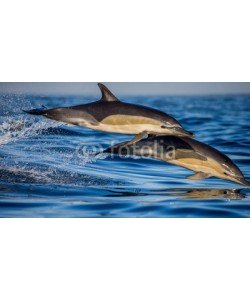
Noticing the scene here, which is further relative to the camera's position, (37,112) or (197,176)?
(37,112)

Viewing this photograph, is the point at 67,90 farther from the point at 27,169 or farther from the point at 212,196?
the point at 212,196

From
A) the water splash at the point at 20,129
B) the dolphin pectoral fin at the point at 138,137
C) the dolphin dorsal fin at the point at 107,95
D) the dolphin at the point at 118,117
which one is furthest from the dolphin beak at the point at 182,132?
the water splash at the point at 20,129

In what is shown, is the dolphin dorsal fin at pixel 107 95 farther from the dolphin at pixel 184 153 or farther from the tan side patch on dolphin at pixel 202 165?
the tan side patch on dolphin at pixel 202 165

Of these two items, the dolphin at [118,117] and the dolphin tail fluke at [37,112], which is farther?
the dolphin tail fluke at [37,112]

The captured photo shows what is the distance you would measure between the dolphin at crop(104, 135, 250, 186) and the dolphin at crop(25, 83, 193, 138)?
0.08 meters

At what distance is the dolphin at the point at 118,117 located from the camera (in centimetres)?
533

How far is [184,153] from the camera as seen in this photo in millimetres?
5387

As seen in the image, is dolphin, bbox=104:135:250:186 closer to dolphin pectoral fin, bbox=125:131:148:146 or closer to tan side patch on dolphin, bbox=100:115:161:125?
dolphin pectoral fin, bbox=125:131:148:146

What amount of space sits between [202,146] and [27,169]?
157 cm

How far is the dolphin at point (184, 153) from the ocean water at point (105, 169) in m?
0.06

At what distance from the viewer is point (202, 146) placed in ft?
17.7

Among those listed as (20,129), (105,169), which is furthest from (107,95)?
(20,129)

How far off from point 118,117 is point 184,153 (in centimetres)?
66

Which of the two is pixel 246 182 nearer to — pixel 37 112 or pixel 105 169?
pixel 105 169
